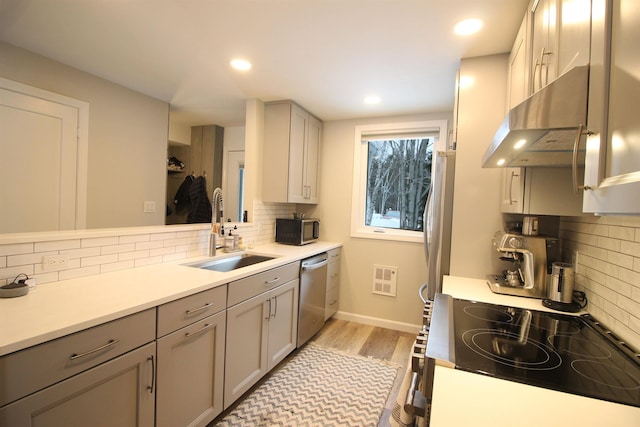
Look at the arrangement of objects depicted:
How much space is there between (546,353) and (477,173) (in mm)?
1231

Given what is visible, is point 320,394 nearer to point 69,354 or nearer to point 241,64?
point 69,354

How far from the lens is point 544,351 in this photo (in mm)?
1004

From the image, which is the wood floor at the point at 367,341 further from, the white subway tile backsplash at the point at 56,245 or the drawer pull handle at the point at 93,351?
the white subway tile backsplash at the point at 56,245

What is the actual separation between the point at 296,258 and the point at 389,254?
1313 mm

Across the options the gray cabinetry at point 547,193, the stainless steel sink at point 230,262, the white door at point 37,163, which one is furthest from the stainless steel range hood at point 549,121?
the white door at point 37,163

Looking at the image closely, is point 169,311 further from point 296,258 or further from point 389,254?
point 389,254

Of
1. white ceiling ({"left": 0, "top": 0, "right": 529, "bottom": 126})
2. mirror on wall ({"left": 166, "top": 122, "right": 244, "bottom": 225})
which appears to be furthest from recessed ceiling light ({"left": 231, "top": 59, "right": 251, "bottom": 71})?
mirror on wall ({"left": 166, "top": 122, "right": 244, "bottom": 225})

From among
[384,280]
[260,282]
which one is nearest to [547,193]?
[260,282]

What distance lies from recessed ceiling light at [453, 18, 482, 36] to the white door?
3.02m

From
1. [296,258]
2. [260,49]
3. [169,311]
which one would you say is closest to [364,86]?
[260,49]

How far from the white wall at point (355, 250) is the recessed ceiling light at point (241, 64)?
148 centimetres

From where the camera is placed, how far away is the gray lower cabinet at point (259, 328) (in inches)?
70.7

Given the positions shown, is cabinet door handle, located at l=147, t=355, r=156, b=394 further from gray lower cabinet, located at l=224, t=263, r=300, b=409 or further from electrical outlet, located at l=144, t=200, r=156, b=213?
electrical outlet, located at l=144, t=200, r=156, b=213

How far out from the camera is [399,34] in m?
1.75
